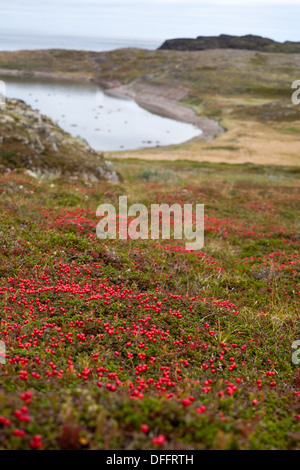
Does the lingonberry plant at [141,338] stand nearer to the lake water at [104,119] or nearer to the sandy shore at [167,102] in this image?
the lake water at [104,119]

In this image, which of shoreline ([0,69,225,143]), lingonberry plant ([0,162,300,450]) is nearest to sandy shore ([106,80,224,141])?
shoreline ([0,69,225,143])

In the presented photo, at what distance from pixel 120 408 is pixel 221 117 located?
101224 mm

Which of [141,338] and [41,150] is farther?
[41,150]

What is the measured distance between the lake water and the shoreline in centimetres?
367

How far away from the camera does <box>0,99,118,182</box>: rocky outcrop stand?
24.4m

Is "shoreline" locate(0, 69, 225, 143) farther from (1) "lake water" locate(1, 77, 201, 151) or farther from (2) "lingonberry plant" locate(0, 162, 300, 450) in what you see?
(2) "lingonberry plant" locate(0, 162, 300, 450)

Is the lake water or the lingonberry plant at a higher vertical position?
the lake water

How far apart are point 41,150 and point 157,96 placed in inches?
4284

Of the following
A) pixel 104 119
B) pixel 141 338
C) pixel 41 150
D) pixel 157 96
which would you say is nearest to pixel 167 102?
pixel 157 96

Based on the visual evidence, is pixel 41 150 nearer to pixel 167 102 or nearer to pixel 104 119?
pixel 104 119

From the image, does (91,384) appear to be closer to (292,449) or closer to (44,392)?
(44,392)

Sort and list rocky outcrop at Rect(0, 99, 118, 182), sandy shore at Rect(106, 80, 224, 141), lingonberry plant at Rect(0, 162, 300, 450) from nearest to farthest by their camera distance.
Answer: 1. lingonberry plant at Rect(0, 162, 300, 450)
2. rocky outcrop at Rect(0, 99, 118, 182)
3. sandy shore at Rect(106, 80, 224, 141)

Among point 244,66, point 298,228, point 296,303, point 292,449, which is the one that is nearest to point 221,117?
point 244,66

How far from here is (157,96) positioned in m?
126
